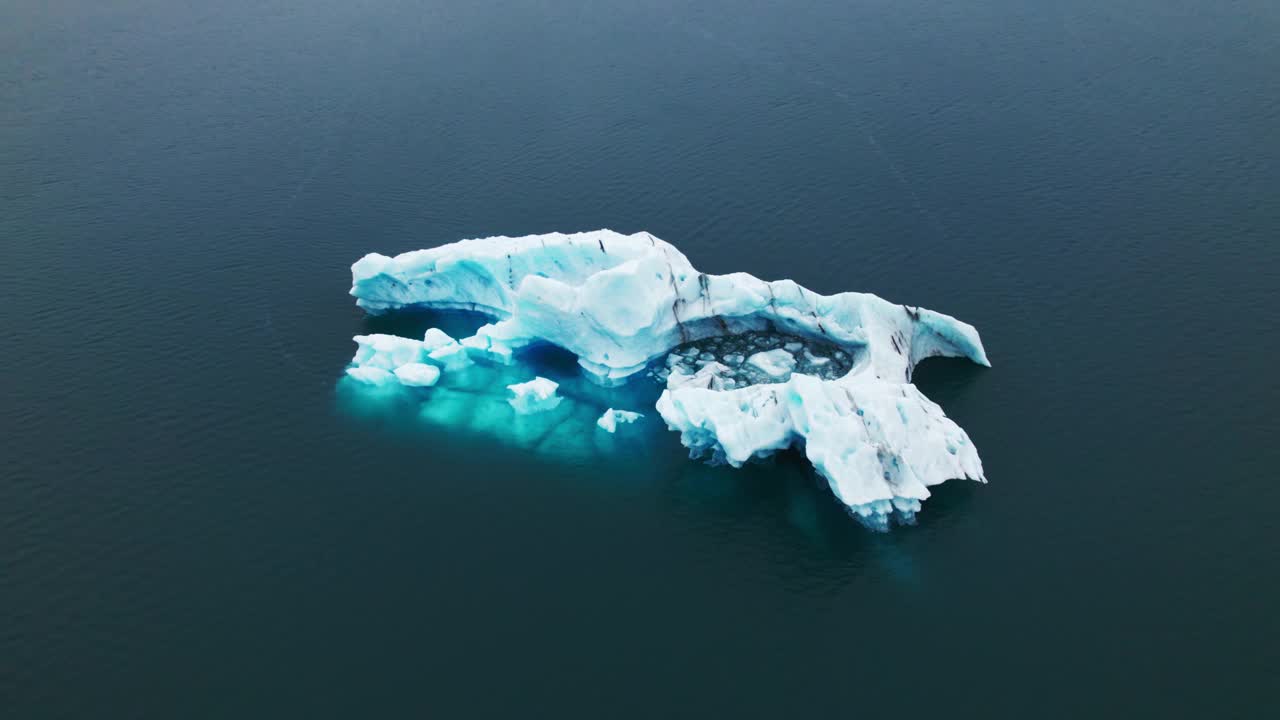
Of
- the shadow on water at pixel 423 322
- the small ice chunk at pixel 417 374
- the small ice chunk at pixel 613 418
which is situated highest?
the shadow on water at pixel 423 322

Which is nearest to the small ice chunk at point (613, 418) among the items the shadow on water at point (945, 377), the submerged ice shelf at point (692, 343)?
the submerged ice shelf at point (692, 343)

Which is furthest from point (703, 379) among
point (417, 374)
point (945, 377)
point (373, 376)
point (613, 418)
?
point (373, 376)

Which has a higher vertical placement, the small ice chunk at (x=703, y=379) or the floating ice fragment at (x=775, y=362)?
the floating ice fragment at (x=775, y=362)

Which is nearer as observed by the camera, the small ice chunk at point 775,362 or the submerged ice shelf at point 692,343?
the submerged ice shelf at point 692,343

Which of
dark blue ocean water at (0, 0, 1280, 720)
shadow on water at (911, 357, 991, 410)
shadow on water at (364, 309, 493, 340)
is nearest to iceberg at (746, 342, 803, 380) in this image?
dark blue ocean water at (0, 0, 1280, 720)

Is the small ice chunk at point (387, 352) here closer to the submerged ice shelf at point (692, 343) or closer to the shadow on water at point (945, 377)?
the submerged ice shelf at point (692, 343)
